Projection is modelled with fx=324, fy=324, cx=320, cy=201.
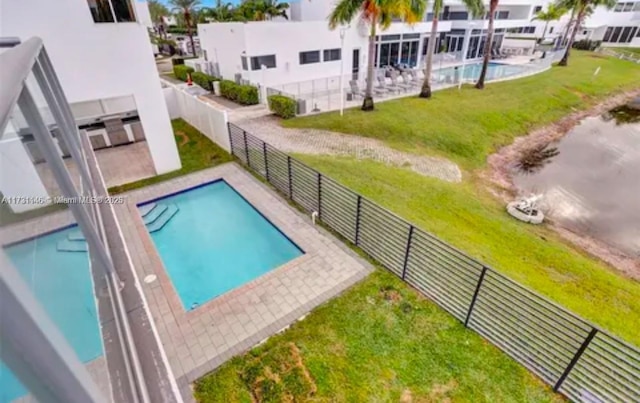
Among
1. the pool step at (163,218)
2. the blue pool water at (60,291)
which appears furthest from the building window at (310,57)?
the blue pool water at (60,291)

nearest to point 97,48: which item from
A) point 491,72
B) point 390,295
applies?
point 390,295

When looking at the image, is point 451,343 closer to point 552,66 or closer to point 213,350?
point 213,350

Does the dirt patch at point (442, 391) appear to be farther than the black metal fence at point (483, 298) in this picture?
Yes

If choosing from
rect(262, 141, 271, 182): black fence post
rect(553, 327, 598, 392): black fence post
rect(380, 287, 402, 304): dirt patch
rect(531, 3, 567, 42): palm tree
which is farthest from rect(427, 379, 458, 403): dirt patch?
rect(531, 3, 567, 42): palm tree

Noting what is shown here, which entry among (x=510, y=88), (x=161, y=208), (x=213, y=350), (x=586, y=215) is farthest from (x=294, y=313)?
(x=510, y=88)

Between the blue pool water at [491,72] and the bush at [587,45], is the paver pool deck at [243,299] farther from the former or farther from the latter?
the bush at [587,45]

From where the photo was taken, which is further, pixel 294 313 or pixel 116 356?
pixel 294 313
